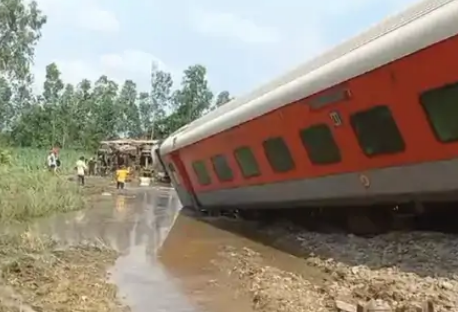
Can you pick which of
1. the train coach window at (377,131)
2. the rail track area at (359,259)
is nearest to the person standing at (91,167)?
the rail track area at (359,259)

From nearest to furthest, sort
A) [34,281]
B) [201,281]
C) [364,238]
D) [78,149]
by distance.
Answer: [34,281]
[201,281]
[364,238]
[78,149]

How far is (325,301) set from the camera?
21.4 ft

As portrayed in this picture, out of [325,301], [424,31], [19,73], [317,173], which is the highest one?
[19,73]

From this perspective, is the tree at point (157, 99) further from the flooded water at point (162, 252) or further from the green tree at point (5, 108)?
the flooded water at point (162, 252)

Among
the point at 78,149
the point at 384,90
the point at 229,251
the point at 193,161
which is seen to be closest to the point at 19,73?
the point at 78,149

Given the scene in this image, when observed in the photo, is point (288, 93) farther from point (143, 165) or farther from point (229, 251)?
point (143, 165)

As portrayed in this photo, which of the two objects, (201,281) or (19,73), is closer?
(201,281)

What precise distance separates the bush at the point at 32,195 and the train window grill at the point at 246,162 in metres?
4.88

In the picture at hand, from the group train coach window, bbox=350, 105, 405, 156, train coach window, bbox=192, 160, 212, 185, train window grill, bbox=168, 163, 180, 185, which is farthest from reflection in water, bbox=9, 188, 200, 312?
train coach window, bbox=350, 105, 405, 156

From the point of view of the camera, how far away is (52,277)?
769 centimetres

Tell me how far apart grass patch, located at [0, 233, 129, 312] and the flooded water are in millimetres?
271

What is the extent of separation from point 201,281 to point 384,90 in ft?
9.97

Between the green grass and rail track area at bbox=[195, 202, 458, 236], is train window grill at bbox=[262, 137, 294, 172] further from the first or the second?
the green grass

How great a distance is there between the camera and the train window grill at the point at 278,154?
10169 millimetres
